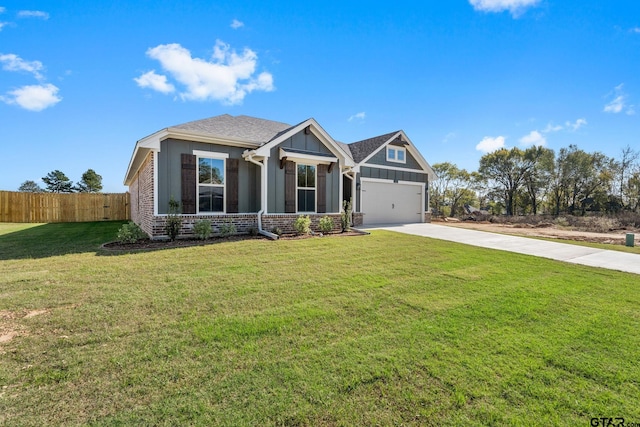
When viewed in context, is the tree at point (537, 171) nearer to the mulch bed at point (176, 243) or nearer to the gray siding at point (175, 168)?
the mulch bed at point (176, 243)

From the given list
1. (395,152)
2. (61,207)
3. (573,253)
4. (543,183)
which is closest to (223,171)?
(395,152)

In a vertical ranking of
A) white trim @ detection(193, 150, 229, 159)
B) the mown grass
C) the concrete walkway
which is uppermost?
white trim @ detection(193, 150, 229, 159)

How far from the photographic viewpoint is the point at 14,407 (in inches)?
74.1

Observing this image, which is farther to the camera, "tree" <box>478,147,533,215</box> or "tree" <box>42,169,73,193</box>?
"tree" <box>42,169,73,193</box>

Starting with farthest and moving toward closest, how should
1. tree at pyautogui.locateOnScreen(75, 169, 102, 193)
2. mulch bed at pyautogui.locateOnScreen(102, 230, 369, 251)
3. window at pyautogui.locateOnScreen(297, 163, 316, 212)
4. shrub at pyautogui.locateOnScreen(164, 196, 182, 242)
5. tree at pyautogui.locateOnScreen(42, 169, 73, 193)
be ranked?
1. tree at pyautogui.locateOnScreen(75, 169, 102, 193)
2. tree at pyautogui.locateOnScreen(42, 169, 73, 193)
3. window at pyautogui.locateOnScreen(297, 163, 316, 212)
4. shrub at pyautogui.locateOnScreen(164, 196, 182, 242)
5. mulch bed at pyautogui.locateOnScreen(102, 230, 369, 251)

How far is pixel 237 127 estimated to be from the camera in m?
11.1

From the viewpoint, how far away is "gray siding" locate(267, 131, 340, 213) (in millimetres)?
10117

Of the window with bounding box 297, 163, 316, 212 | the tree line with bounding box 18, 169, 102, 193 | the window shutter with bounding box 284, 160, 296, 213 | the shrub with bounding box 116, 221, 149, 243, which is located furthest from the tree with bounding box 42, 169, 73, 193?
the window with bounding box 297, 163, 316, 212

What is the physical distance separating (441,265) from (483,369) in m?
3.81

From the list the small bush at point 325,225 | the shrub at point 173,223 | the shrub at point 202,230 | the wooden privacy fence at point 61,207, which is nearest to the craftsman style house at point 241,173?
the shrub at point 173,223

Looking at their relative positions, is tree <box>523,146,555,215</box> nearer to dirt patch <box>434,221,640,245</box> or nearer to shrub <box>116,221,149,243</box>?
dirt patch <box>434,221,640,245</box>

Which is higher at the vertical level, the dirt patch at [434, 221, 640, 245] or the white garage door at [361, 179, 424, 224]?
the white garage door at [361, 179, 424, 224]

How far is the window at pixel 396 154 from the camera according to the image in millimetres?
16406

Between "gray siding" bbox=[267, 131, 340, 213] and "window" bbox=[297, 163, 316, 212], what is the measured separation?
2.29 feet
